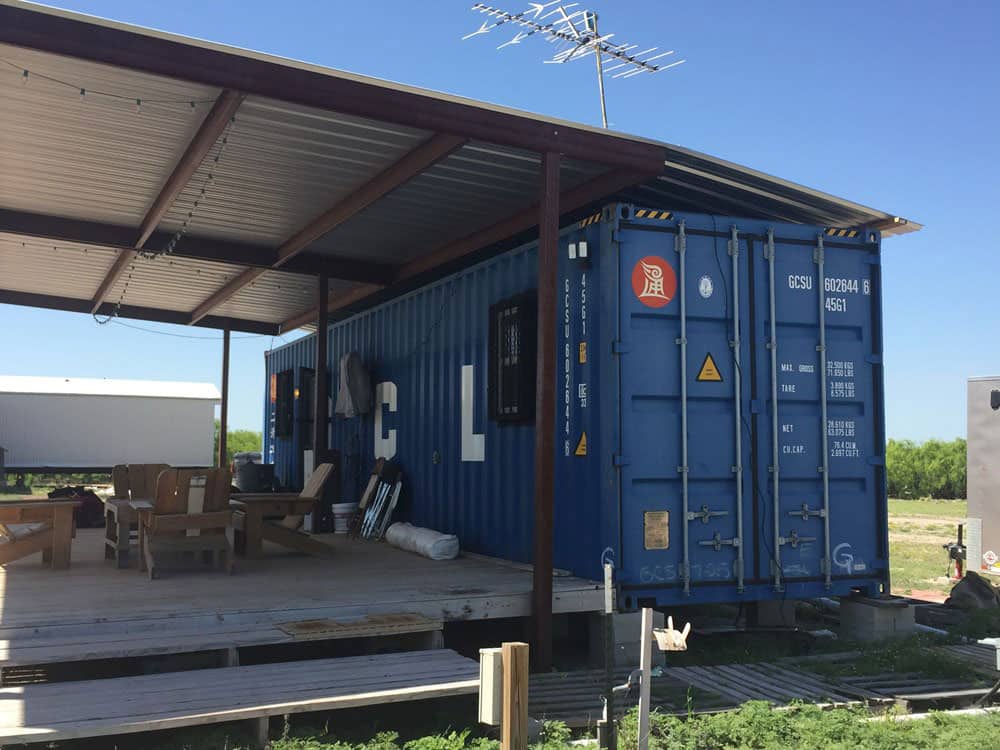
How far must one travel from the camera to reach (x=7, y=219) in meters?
10.6

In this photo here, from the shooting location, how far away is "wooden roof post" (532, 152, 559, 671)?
6938mm

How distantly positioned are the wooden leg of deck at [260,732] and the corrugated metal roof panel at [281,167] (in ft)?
14.1

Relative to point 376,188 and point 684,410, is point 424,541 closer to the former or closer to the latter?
point 684,410

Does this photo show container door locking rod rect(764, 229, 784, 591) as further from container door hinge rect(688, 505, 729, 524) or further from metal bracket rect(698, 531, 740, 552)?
container door hinge rect(688, 505, 729, 524)

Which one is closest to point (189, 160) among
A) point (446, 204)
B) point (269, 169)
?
point (269, 169)

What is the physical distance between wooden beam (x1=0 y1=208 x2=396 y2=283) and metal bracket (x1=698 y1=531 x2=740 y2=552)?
6550 millimetres

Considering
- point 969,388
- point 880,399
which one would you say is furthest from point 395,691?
point 969,388

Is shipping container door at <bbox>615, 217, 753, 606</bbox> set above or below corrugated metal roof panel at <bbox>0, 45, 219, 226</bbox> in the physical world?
below

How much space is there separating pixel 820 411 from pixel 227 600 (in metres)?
5.04

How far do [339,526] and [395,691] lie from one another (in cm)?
764

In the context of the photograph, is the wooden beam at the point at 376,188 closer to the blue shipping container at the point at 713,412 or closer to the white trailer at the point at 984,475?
the blue shipping container at the point at 713,412

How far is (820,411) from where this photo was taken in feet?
26.5

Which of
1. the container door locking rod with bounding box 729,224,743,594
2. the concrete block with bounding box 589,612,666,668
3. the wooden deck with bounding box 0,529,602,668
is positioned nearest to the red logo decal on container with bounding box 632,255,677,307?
the container door locking rod with bounding box 729,224,743,594

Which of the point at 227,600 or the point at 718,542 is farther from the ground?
the point at 718,542
